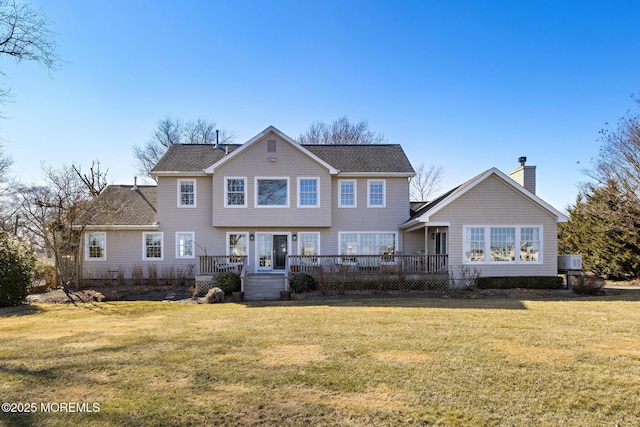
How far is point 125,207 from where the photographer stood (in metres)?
21.6

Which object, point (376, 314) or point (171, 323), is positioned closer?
point (171, 323)

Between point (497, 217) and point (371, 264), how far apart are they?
6170mm

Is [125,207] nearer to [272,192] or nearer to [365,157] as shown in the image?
[272,192]

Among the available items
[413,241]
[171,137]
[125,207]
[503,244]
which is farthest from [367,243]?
[171,137]

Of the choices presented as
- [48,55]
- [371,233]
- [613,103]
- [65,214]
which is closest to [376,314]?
[371,233]

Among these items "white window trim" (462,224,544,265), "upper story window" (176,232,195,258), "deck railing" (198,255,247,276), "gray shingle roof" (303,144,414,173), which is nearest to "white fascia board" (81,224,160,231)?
"upper story window" (176,232,195,258)

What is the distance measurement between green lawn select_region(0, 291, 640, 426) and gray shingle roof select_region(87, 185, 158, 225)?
1078cm

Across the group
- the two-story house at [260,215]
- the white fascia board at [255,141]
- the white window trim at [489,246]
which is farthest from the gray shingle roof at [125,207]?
the white window trim at [489,246]

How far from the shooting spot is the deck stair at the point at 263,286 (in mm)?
16500

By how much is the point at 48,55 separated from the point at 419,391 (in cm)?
1769

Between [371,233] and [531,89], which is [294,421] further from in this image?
[531,89]

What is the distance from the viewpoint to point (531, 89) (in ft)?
62.1

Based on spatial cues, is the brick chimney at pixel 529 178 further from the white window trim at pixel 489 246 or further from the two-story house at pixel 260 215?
the two-story house at pixel 260 215

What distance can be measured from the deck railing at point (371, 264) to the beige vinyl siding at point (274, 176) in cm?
236
